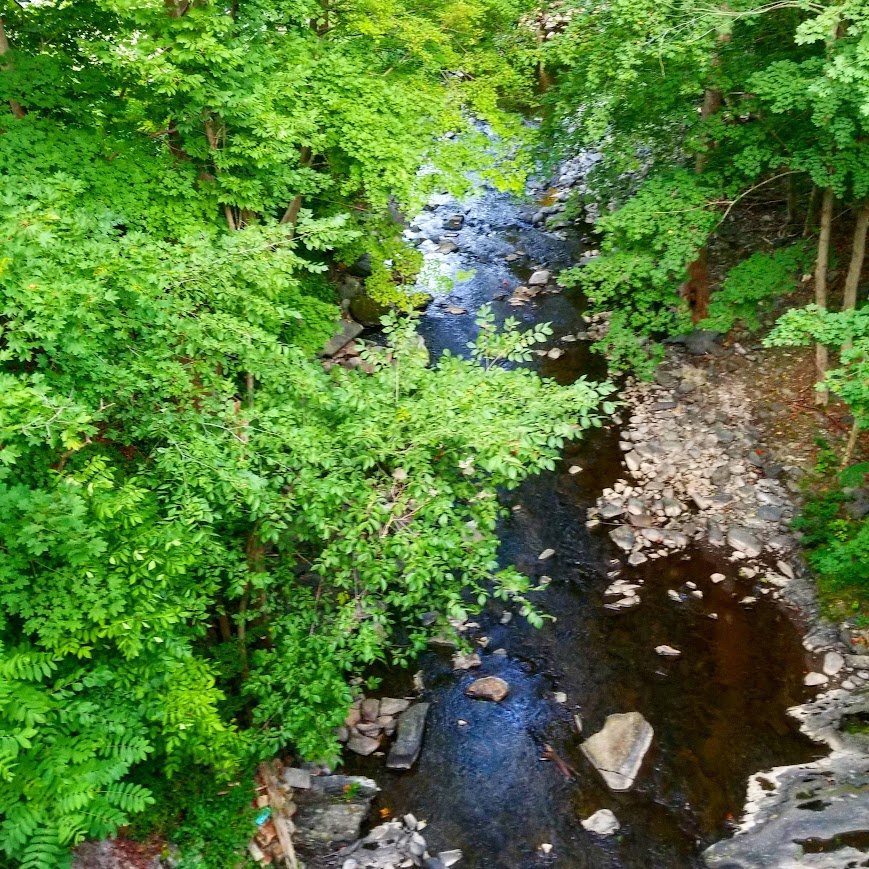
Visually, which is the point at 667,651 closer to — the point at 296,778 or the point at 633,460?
the point at 633,460

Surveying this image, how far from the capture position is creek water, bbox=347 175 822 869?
779 centimetres

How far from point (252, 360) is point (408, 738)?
5.28 m

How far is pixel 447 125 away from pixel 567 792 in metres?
9.78

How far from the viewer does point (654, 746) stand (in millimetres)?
8555

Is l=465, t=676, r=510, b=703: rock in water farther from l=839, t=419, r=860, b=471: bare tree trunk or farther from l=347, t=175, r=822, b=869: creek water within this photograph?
l=839, t=419, r=860, b=471: bare tree trunk

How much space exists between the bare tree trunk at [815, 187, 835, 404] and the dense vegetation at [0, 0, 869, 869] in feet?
0.25

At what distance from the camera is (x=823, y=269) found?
36.3 feet

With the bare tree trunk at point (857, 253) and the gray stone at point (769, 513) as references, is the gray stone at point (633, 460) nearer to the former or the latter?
the gray stone at point (769, 513)

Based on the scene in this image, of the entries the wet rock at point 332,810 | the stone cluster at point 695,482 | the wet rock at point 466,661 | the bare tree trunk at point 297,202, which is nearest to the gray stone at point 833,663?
the stone cluster at point 695,482

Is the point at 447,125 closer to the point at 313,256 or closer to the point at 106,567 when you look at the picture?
the point at 313,256

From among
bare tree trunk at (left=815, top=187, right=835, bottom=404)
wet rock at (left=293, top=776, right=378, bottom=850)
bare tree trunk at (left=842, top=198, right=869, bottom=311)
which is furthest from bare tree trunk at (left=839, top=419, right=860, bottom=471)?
wet rock at (left=293, top=776, right=378, bottom=850)

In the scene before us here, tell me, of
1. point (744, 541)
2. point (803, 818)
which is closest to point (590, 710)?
point (803, 818)

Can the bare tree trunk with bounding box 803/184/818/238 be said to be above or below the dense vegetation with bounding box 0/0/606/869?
above

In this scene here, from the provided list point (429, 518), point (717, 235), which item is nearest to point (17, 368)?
point (429, 518)
